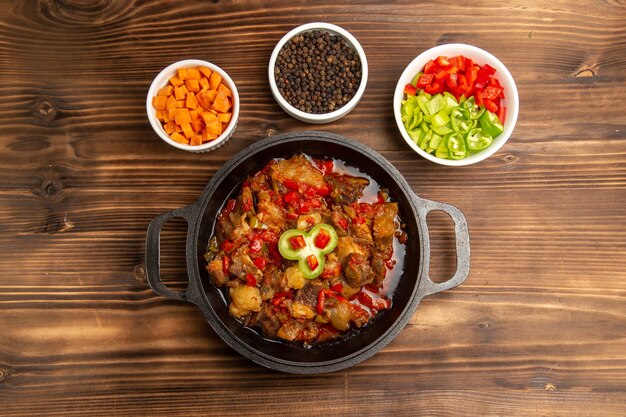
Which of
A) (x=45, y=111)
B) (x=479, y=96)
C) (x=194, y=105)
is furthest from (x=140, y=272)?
(x=479, y=96)

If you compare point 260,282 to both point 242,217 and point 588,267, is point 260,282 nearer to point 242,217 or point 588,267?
point 242,217

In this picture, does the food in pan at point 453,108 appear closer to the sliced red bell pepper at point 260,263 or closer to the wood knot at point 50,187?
the sliced red bell pepper at point 260,263

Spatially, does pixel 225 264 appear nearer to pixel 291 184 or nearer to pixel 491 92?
pixel 291 184

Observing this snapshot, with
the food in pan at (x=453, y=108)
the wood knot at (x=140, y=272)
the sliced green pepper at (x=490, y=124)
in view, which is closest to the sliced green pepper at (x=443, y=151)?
the food in pan at (x=453, y=108)

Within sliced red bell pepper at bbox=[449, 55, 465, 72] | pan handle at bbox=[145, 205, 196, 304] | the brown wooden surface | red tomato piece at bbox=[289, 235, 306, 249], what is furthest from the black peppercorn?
pan handle at bbox=[145, 205, 196, 304]

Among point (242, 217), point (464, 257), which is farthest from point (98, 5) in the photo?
point (464, 257)

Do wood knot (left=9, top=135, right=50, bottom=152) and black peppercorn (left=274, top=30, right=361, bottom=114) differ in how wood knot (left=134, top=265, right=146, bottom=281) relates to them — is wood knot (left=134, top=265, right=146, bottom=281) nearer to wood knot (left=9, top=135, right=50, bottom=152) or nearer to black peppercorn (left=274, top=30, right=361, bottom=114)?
wood knot (left=9, top=135, right=50, bottom=152)

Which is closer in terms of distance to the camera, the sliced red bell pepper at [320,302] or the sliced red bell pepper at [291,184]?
the sliced red bell pepper at [320,302]
